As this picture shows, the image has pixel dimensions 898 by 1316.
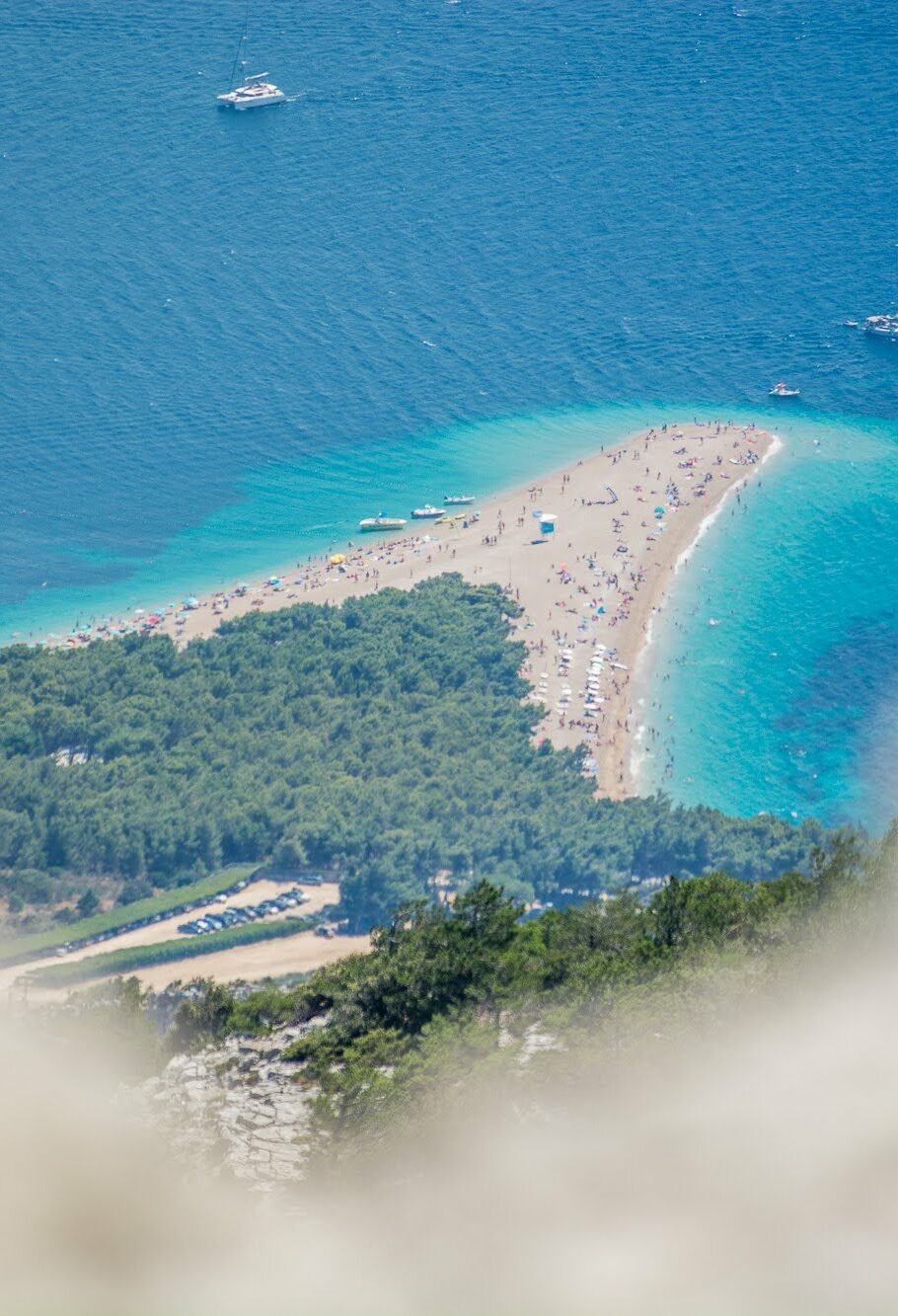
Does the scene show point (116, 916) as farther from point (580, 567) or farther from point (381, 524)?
point (381, 524)

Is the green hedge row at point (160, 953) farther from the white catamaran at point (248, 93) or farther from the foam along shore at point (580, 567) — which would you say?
the white catamaran at point (248, 93)

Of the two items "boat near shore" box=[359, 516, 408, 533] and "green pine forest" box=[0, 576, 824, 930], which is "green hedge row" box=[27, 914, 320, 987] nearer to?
"green pine forest" box=[0, 576, 824, 930]

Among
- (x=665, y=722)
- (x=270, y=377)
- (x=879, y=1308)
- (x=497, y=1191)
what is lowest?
(x=879, y=1308)

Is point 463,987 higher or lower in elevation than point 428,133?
lower

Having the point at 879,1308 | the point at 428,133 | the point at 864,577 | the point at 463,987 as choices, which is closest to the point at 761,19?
the point at 428,133

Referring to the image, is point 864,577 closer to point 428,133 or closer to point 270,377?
point 270,377

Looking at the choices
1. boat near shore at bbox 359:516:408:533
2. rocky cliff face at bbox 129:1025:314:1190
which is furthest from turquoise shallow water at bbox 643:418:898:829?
rocky cliff face at bbox 129:1025:314:1190
